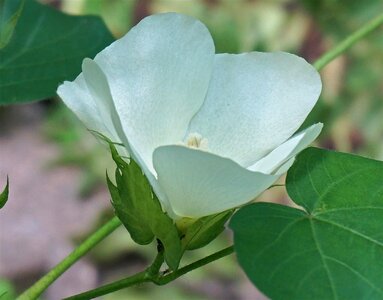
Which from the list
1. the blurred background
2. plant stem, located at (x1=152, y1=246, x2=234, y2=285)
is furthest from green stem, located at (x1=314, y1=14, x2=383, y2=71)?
the blurred background

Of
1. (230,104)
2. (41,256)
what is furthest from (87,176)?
(230,104)

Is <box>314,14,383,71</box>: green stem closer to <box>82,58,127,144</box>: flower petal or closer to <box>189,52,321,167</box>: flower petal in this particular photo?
<box>189,52,321,167</box>: flower petal

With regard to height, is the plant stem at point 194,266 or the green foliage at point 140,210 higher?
the green foliage at point 140,210

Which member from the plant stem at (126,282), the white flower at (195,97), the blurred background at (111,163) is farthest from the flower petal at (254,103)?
the blurred background at (111,163)

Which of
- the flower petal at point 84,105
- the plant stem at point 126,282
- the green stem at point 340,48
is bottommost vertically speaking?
the plant stem at point 126,282

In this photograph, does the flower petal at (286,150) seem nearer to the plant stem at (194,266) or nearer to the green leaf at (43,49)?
the plant stem at (194,266)

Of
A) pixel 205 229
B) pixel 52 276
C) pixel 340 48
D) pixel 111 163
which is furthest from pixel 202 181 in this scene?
pixel 111 163

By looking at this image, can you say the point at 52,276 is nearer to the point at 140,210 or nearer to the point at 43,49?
the point at 140,210

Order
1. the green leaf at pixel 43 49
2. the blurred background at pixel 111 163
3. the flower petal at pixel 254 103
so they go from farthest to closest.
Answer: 1. the blurred background at pixel 111 163
2. the green leaf at pixel 43 49
3. the flower petal at pixel 254 103
